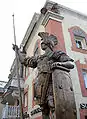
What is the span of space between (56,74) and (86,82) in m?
4.98

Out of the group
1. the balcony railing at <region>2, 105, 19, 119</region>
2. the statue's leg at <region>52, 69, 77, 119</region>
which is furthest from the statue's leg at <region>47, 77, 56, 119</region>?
the balcony railing at <region>2, 105, 19, 119</region>

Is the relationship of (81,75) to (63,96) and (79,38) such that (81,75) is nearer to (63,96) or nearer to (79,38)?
(79,38)

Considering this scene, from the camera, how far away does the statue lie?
10.3ft

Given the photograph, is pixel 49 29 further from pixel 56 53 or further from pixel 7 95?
pixel 7 95

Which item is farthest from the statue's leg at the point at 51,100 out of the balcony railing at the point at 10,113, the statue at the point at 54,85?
the balcony railing at the point at 10,113

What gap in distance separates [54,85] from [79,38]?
6860 millimetres

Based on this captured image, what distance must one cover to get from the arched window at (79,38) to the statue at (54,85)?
4809mm

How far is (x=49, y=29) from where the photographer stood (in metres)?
8.78

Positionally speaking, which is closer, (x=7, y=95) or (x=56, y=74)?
(x=56, y=74)

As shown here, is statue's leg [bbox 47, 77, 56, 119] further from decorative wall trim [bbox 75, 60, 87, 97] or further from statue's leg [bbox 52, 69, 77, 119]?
decorative wall trim [bbox 75, 60, 87, 97]

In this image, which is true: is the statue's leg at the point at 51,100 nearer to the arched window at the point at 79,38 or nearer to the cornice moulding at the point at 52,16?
the arched window at the point at 79,38

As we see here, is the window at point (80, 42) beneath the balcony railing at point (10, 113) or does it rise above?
above

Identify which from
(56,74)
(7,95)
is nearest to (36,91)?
(56,74)

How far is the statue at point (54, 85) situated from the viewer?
3125 mm
